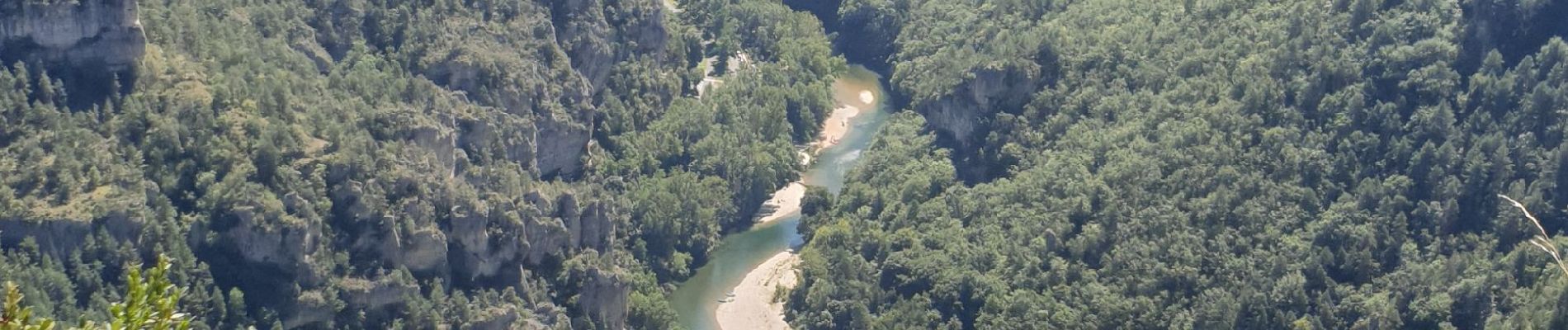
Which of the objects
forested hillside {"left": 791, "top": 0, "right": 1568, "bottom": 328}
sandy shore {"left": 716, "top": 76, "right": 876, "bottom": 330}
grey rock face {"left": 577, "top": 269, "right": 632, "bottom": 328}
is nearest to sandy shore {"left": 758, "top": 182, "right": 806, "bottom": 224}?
sandy shore {"left": 716, "top": 76, "right": 876, "bottom": 330}

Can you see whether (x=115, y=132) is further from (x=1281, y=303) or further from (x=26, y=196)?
(x=1281, y=303)

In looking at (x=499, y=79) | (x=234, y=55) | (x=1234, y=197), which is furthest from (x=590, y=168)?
(x=1234, y=197)

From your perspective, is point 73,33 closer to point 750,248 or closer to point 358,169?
point 358,169

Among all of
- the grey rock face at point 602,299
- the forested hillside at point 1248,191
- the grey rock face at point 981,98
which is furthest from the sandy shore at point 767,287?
the grey rock face at point 981,98

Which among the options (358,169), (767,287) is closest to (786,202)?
(767,287)

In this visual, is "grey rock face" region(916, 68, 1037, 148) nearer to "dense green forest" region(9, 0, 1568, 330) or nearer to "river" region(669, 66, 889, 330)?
"dense green forest" region(9, 0, 1568, 330)

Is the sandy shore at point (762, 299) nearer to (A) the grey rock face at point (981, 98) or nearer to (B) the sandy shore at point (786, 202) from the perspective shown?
(B) the sandy shore at point (786, 202)
